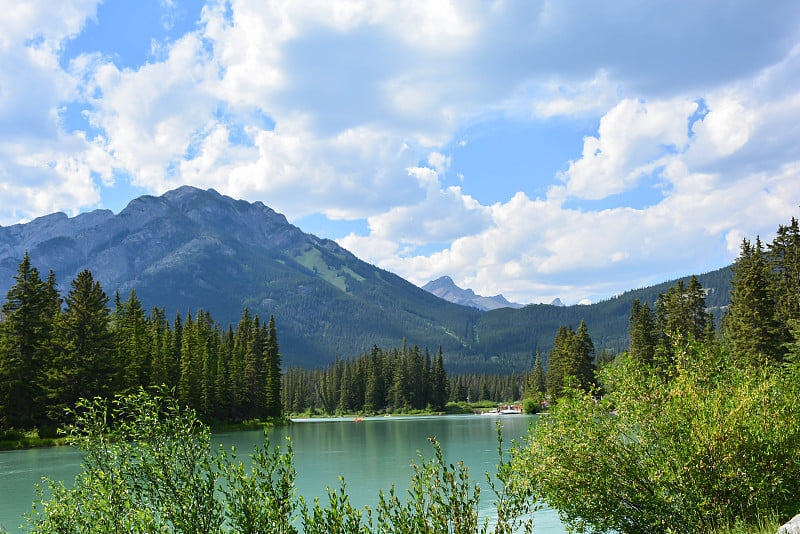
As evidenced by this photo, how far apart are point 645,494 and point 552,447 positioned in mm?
2647

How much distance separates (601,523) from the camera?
16500 mm

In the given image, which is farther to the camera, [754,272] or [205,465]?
[754,272]

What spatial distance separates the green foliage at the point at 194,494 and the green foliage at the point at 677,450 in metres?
6.53

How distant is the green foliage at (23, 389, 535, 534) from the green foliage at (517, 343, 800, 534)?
6.53 meters

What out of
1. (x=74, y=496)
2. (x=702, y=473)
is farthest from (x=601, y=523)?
(x=74, y=496)

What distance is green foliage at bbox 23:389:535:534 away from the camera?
9.06 meters

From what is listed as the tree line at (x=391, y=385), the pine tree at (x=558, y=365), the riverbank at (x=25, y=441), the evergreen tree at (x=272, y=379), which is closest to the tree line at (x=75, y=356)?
the riverbank at (x=25, y=441)

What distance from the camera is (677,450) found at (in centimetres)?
1448

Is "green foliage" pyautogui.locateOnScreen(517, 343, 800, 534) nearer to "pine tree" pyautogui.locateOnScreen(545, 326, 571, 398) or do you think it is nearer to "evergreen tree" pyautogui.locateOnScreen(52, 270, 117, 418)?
"evergreen tree" pyautogui.locateOnScreen(52, 270, 117, 418)

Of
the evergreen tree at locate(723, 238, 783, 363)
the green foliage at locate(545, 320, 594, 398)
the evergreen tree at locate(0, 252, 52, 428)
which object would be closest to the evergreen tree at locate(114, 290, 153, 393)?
the evergreen tree at locate(0, 252, 52, 428)

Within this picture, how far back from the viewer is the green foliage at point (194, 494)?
906 cm

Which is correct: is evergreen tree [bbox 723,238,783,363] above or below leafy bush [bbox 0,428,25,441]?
above

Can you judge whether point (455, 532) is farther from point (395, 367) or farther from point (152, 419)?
point (395, 367)

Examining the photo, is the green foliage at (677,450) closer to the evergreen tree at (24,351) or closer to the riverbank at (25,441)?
the riverbank at (25,441)
